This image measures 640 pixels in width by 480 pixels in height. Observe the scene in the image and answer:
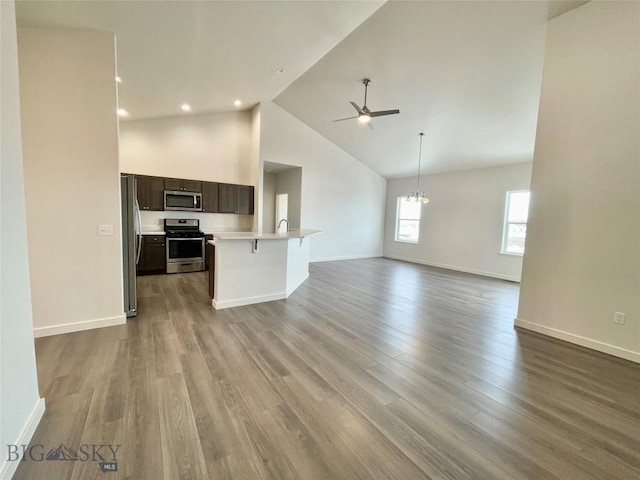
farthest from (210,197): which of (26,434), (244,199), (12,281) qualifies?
(26,434)

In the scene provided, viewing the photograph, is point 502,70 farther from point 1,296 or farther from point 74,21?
point 1,296

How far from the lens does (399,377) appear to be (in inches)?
89.6

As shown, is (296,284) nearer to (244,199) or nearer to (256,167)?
(244,199)

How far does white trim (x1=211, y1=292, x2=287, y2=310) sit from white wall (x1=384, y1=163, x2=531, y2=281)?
536cm

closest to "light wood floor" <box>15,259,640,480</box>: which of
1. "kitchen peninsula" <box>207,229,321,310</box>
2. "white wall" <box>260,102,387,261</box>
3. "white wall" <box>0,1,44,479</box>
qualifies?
"white wall" <box>0,1,44,479</box>

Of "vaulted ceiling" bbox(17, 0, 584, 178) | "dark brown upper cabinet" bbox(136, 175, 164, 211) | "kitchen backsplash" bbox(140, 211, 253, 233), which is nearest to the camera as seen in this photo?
"vaulted ceiling" bbox(17, 0, 584, 178)

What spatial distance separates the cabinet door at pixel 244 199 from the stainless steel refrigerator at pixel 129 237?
10.9 feet

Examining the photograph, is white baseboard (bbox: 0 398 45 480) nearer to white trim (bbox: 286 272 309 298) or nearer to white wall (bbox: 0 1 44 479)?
white wall (bbox: 0 1 44 479)

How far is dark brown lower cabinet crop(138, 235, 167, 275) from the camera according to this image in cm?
551

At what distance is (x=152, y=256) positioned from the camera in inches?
219

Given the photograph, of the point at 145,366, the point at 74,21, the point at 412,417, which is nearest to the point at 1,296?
the point at 145,366

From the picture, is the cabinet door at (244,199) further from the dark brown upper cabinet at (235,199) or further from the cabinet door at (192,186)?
the cabinet door at (192,186)

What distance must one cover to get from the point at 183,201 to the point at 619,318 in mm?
6911

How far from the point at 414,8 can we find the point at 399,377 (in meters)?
4.03
